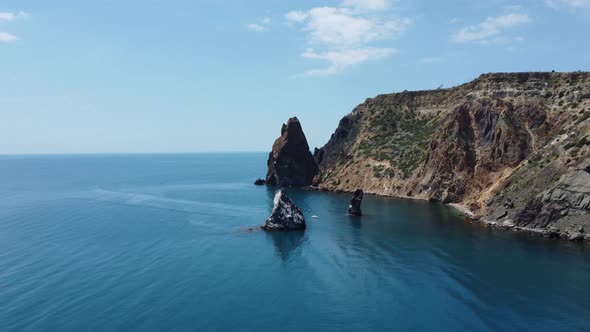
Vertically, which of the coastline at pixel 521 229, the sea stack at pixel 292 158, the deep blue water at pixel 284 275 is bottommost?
the deep blue water at pixel 284 275

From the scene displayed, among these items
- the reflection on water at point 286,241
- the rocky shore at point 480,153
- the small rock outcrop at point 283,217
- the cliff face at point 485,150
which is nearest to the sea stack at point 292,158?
the rocky shore at point 480,153

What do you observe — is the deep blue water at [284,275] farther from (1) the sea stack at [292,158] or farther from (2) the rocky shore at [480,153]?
(1) the sea stack at [292,158]

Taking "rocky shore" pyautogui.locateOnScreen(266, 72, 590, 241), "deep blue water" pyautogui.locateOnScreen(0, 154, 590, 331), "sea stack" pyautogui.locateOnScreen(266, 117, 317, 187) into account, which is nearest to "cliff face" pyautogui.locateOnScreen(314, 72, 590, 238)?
"rocky shore" pyautogui.locateOnScreen(266, 72, 590, 241)

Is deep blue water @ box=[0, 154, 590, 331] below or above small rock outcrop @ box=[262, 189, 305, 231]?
below

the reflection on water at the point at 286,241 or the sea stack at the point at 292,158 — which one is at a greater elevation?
the sea stack at the point at 292,158

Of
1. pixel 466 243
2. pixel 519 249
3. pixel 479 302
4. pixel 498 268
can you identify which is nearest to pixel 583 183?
pixel 519 249

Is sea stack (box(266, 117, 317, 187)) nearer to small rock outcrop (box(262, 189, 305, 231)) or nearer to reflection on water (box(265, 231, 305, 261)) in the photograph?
small rock outcrop (box(262, 189, 305, 231))

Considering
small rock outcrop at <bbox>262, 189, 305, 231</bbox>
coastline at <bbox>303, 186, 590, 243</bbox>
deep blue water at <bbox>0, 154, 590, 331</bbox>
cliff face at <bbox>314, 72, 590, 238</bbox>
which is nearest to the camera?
deep blue water at <bbox>0, 154, 590, 331</bbox>
